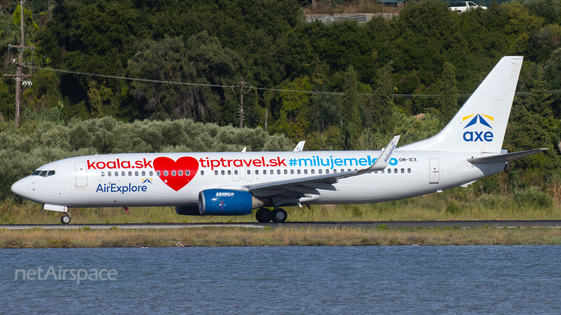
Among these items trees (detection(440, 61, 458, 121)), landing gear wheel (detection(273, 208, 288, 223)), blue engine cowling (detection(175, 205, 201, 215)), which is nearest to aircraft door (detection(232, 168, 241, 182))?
landing gear wheel (detection(273, 208, 288, 223))

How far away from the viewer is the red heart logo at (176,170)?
29750 mm

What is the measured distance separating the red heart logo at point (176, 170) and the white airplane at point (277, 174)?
0.13ft

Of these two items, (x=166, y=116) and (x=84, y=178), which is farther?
(x=166, y=116)

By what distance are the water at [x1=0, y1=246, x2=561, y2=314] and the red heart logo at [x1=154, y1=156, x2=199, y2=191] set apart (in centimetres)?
525

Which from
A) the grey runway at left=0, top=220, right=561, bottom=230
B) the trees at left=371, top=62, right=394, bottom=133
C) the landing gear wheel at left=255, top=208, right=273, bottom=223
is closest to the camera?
the grey runway at left=0, top=220, right=561, bottom=230

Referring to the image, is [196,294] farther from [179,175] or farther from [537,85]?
[537,85]

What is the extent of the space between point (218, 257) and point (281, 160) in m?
8.27

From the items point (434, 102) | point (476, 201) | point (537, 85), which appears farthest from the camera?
point (434, 102)

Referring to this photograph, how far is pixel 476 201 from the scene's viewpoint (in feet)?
122

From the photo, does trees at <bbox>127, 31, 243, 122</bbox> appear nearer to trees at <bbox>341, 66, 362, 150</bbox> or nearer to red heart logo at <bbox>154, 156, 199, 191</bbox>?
trees at <bbox>341, 66, 362, 150</bbox>

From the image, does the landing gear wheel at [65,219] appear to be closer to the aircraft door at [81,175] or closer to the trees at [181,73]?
the aircraft door at [81,175]

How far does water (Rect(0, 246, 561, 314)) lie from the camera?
17.3 metres

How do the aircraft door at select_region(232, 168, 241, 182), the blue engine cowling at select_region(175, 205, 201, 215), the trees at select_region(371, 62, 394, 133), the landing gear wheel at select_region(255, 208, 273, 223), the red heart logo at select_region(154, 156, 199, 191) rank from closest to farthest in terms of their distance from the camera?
the red heart logo at select_region(154, 156, 199, 191), the aircraft door at select_region(232, 168, 241, 182), the landing gear wheel at select_region(255, 208, 273, 223), the blue engine cowling at select_region(175, 205, 201, 215), the trees at select_region(371, 62, 394, 133)

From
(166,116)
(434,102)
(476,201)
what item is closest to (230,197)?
(476,201)
